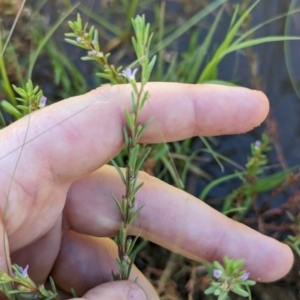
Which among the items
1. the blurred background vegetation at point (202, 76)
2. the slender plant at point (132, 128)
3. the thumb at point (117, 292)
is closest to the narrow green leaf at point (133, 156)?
the slender plant at point (132, 128)

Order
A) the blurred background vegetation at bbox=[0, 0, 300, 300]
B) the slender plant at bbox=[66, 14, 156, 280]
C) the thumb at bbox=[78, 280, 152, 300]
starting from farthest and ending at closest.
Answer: the blurred background vegetation at bbox=[0, 0, 300, 300] < the thumb at bbox=[78, 280, 152, 300] < the slender plant at bbox=[66, 14, 156, 280]

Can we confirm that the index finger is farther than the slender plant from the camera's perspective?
Yes

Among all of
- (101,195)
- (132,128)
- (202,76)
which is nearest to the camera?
(132,128)

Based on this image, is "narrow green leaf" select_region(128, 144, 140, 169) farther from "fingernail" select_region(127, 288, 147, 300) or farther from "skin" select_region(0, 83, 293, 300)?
"fingernail" select_region(127, 288, 147, 300)

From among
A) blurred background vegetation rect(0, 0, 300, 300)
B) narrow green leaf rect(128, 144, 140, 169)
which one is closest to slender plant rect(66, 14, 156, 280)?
narrow green leaf rect(128, 144, 140, 169)

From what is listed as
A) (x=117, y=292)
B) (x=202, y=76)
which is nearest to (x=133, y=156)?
(x=117, y=292)

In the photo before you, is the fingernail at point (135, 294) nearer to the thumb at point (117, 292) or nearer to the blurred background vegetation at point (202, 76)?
the thumb at point (117, 292)

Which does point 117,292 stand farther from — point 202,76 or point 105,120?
point 202,76

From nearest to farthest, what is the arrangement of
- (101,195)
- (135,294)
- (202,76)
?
(135,294)
(101,195)
(202,76)
